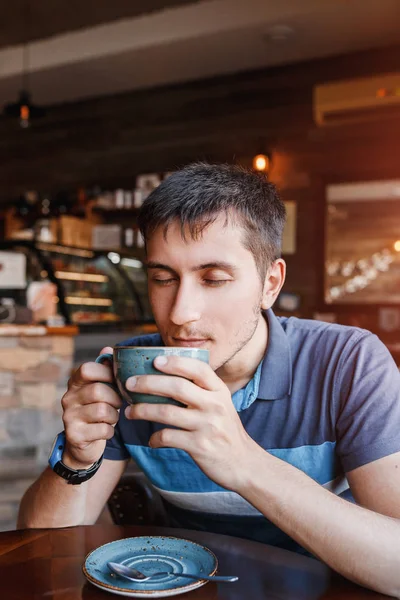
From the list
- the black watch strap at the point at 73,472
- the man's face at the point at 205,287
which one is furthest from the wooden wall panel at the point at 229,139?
the black watch strap at the point at 73,472

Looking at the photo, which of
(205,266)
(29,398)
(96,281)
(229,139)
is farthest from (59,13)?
(205,266)

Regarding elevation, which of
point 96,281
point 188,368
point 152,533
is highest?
point 96,281

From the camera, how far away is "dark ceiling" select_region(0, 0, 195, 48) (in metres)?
5.33

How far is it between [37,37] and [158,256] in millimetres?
5853

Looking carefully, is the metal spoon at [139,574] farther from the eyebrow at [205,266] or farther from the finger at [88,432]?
the eyebrow at [205,266]

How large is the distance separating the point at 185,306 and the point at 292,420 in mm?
387

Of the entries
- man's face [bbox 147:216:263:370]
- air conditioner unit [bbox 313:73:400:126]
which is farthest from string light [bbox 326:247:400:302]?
man's face [bbox 147:216:263:370]

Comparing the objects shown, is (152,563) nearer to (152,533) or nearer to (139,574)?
(139,574)

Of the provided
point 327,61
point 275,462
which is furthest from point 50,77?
point 275,462

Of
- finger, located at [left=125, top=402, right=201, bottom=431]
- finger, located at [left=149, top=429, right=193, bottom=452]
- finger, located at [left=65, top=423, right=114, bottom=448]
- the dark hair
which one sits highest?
the dark hair

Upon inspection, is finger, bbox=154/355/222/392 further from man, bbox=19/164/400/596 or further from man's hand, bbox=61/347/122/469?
Result: man's hand, bbox=61/347/122/469

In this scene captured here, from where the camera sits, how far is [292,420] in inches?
50.6

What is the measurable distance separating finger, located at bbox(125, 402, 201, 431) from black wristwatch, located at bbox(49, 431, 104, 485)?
13.5 inches

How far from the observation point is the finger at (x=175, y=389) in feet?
2.71
